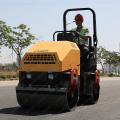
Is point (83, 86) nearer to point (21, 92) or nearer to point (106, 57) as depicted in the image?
point (21, 92)

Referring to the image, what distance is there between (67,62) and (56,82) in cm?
56

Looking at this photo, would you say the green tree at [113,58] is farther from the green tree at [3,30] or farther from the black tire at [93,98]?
the black tire at [93,98]

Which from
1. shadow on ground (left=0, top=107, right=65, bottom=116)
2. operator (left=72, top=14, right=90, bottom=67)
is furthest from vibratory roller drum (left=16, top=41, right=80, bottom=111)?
operator (left=72, top=14, right=90, bottom=67)

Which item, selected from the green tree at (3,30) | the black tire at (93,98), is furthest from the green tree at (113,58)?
the black tire at (93,98)

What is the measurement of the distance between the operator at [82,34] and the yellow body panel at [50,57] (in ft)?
2.53

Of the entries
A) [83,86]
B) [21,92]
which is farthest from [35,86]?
[83,86]

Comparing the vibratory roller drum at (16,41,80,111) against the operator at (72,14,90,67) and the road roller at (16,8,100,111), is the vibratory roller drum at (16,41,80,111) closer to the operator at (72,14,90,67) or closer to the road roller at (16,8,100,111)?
the road roller at (16,8,100,111)

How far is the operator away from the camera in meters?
8.02

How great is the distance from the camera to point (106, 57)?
222 ft

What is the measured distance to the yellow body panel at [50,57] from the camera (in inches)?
263

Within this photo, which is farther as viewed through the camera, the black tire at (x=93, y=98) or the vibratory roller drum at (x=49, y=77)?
the black tire at (x=93, y=98)

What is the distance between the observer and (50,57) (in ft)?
22.1

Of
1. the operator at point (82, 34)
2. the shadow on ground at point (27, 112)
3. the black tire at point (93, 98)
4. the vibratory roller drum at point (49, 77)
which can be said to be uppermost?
the operator at point (82, 34)

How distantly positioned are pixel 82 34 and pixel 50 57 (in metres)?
2.07
